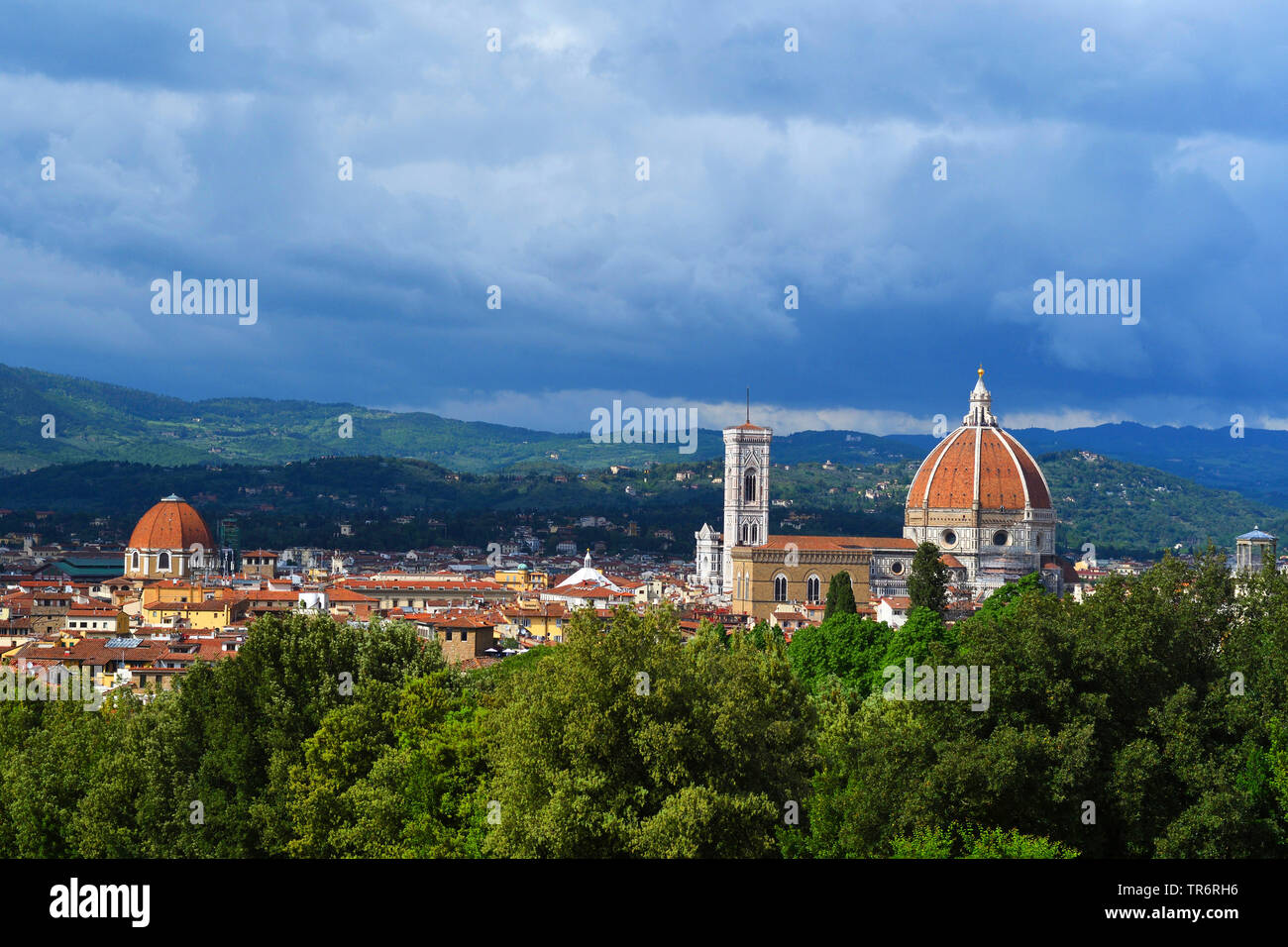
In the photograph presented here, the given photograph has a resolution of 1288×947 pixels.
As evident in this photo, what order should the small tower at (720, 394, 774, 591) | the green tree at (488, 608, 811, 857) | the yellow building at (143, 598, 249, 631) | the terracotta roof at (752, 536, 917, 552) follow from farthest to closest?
the small tower at (720, 394, 774, 591) < the terracotta roof at (752, 536, 917, 552) < the yellow building at (143, 598, 249, 631) < the green tree at (488, 608, 811, 857)

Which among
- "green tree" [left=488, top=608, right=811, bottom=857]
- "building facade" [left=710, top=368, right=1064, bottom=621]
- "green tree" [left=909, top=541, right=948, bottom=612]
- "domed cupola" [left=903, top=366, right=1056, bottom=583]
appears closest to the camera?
"green tree" [left=488, top=608, right=811, bottom=857]

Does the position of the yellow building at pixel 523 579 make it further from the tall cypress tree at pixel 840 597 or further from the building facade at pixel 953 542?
the tall cypress tree at pixel 840 597

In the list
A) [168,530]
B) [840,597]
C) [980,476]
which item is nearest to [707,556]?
[980,476]

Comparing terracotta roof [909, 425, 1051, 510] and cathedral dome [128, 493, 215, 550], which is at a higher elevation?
terracotta roof [909, 425, 1051, 510]

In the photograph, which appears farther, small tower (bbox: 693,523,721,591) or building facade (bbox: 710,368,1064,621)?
small tower (bbox: 693,523,721,591)

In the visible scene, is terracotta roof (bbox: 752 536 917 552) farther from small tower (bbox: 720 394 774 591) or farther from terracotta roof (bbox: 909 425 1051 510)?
small tower (bbox: 720 394 774 591)

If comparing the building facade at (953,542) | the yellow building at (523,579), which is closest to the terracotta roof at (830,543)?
the building facade at (953,542)

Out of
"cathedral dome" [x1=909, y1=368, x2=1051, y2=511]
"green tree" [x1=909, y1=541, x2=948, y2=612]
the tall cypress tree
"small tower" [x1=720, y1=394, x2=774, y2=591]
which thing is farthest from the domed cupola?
"green tree" [x1=909, y1=541, x2=948, y2=612]
